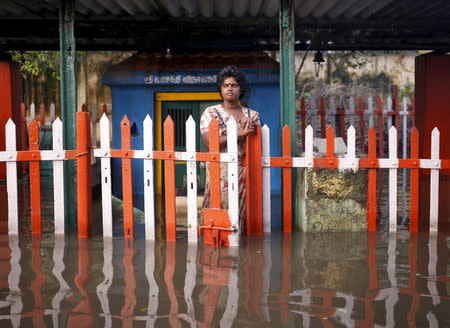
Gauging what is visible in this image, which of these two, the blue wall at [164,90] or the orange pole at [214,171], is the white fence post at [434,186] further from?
the blue wall at [164,90]

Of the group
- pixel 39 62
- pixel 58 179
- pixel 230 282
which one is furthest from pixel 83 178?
pixel 39 62

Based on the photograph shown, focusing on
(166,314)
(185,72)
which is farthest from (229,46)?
(166,314)

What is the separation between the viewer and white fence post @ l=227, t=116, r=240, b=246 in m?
5.34

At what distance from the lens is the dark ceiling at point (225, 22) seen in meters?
7.74

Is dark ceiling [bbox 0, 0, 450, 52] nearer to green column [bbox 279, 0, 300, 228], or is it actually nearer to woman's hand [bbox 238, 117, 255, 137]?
green column [bbox 279, 0, 300, 228]

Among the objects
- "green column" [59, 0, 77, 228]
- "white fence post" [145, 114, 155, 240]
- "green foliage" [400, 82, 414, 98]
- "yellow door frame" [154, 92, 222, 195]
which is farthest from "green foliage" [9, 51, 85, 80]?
"white fence post" [145, 114, 155, 240]

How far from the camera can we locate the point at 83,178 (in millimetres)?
5746

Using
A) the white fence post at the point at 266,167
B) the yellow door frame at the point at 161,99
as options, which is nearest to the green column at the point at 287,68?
the white fence post at the point at 266,167

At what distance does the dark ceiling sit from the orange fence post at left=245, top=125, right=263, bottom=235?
8.48ft

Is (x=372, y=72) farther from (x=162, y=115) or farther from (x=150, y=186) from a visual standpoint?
(x=150, y=186)

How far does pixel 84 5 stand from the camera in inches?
309

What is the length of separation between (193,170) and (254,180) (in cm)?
68

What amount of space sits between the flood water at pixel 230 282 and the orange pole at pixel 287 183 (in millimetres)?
185

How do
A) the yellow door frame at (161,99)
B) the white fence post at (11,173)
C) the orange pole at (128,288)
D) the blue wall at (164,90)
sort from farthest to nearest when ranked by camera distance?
the yellow door frame at (161,99)
the blue wall at (164,90)
the white fence post at (11,173)
the orange pole at (128,288)
